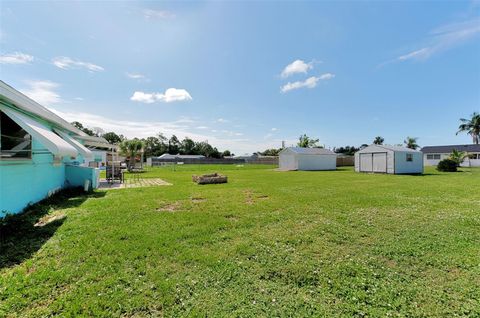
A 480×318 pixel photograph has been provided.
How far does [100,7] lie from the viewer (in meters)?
8.22

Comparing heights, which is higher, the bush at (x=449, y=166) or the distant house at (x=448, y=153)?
the distant house at (x=448, y=153)

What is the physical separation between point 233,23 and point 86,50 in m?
8.05

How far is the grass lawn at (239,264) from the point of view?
267 cm

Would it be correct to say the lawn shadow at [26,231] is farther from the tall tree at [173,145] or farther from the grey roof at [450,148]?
the tall tree at [173,145]

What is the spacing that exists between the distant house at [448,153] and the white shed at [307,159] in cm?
2187

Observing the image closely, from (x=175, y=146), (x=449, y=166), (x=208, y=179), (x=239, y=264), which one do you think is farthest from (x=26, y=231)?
(x=175, y=146)

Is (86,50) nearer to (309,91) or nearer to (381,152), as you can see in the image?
(309,91)

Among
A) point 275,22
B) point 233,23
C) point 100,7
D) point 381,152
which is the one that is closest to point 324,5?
point 275,22

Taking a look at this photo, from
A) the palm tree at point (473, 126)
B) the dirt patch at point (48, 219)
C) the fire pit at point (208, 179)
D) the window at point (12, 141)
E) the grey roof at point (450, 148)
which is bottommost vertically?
the dirt patch at point (48, 219)

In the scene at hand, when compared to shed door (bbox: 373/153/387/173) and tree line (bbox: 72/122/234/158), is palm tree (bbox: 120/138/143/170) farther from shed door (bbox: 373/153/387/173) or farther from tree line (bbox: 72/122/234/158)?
tree line (bbox: 72/122/234/158)

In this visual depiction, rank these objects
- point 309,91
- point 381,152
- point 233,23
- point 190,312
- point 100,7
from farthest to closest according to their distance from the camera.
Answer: point 309,91
point 381,152
point 233,23
point 100,7
point 190,312

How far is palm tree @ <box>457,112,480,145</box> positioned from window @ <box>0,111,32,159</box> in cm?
6834

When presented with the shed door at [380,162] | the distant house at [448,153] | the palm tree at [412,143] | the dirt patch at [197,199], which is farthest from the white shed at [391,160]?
the palm tree at [412,143]

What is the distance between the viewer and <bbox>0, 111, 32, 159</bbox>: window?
5.68m
